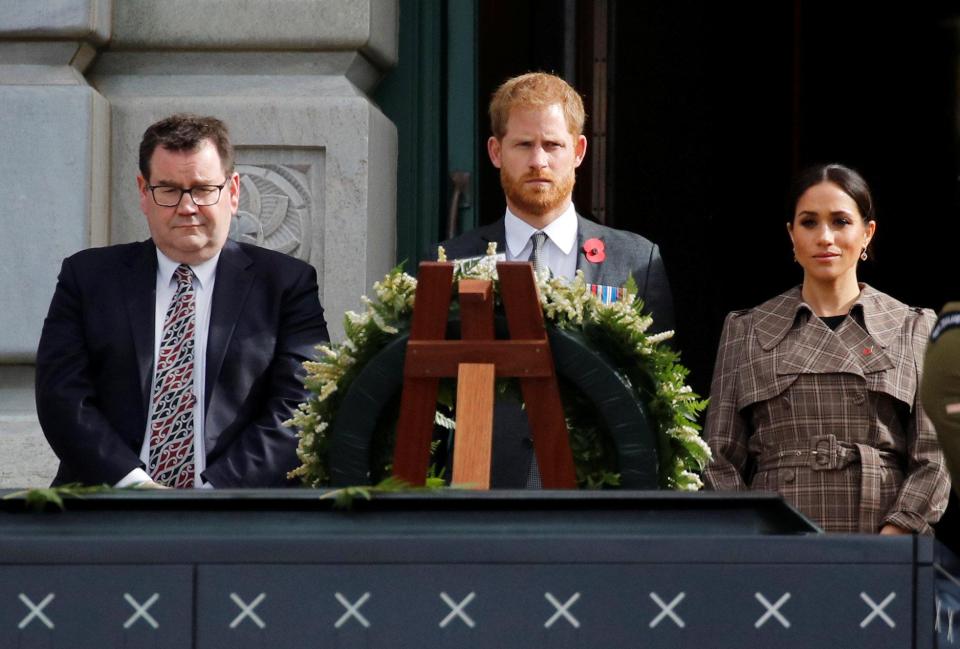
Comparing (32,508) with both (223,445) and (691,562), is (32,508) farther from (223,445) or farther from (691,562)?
(223,445)

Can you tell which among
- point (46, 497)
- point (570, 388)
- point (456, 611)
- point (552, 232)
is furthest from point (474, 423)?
point (552, 232)

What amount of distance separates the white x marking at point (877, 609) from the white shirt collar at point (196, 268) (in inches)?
99.5

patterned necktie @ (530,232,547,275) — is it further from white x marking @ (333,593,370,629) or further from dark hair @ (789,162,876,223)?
white x marking @ (333,593,370,629)

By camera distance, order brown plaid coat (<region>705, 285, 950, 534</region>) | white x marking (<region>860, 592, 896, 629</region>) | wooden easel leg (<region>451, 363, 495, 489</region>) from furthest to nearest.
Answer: brown plaid coat (<region>705, 285, 950, 534</region>) → wooden easel leg (<region>451, 363, 495, 489</region>) → white x marking (<region>860, 592, 896, 629</region>)

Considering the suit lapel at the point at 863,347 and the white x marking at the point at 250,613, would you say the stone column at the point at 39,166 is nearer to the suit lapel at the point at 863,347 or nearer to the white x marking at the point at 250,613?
the suit lapel at the point at 863,347

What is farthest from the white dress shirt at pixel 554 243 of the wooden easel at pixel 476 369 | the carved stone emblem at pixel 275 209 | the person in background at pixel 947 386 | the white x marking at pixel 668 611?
the white x marking at pixel 668 611

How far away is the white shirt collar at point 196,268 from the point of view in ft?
15.2

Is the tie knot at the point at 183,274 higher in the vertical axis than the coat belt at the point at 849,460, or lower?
higher

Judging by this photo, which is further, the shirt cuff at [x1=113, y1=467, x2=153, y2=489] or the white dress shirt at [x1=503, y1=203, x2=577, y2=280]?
the white dress shirt at [x1=503, y1=203, x2=577, y2=280]

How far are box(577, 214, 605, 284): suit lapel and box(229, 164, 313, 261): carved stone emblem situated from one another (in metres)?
1.25

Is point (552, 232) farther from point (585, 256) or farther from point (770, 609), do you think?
point (770, 609)

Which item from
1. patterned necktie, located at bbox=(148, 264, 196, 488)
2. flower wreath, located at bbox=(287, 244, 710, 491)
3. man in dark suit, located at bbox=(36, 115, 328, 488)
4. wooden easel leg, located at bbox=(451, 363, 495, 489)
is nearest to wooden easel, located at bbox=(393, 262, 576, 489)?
wooden easel leg, located at bbox=(451, 363, 495, 489)

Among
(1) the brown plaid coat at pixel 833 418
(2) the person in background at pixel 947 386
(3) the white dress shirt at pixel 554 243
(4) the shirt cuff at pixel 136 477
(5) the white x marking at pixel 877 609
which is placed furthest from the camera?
(3) the white dress shirt at pixel 554 243

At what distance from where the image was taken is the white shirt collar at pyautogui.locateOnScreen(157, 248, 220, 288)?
4.64 metres
